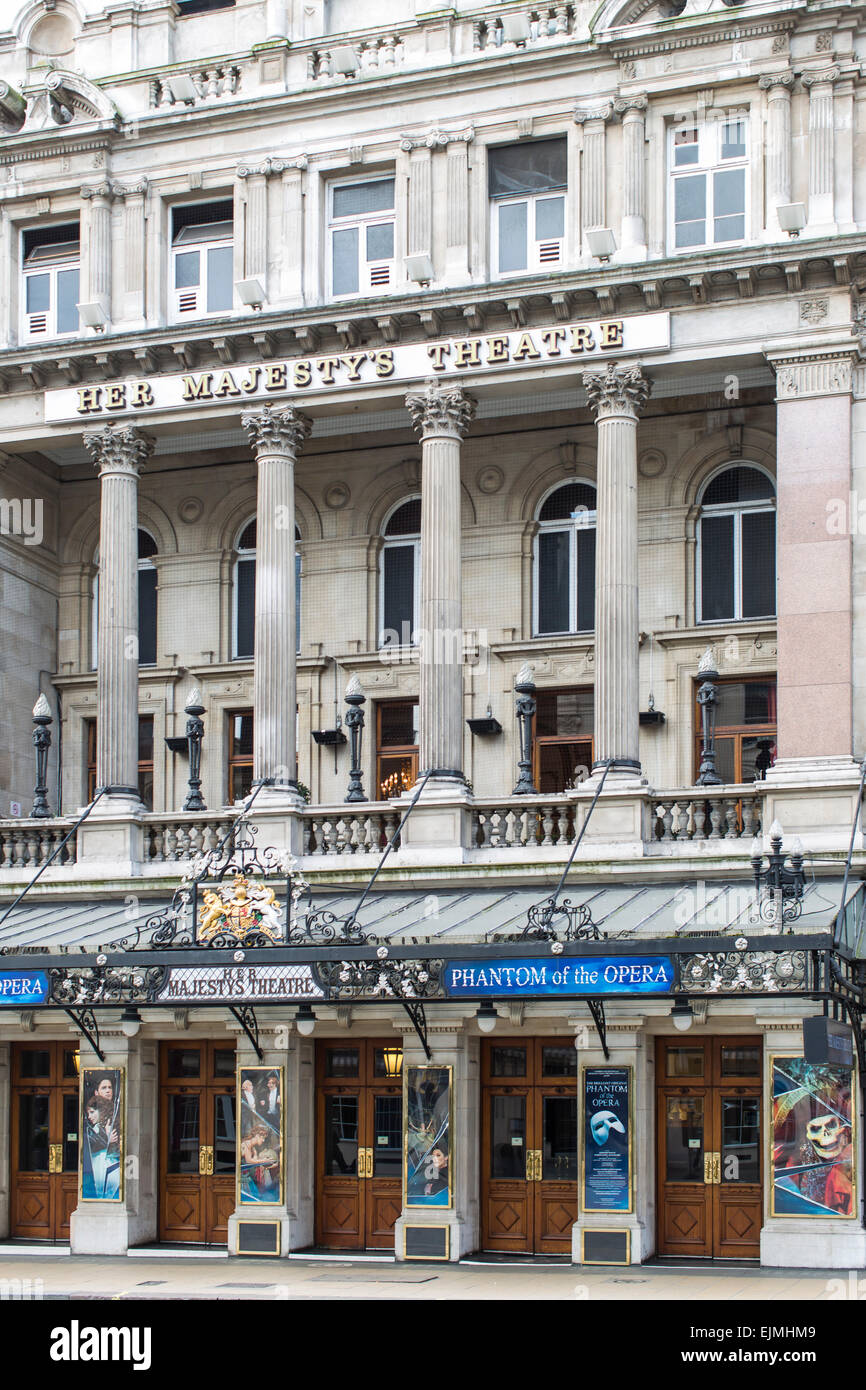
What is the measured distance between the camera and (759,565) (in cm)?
3675

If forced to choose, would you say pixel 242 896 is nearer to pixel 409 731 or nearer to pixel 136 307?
pixel 409 731

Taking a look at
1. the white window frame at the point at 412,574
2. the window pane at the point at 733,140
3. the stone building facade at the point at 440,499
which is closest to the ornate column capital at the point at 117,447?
the stone building facade at the point at 440,499

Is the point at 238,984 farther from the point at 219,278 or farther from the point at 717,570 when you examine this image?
the point at 219,278

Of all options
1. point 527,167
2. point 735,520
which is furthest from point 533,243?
point 735,520

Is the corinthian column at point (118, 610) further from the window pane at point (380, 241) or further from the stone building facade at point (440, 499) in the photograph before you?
the window pane at point (380, 241)

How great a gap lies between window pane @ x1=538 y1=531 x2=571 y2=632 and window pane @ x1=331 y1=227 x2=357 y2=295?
5.94m

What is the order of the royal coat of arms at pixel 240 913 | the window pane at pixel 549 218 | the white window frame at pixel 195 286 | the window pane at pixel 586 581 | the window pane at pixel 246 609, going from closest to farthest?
the royal coat of arms at pixel 240 913 → the window pane at pixel 549 218 → the window pane at pixel 586 581 → the white window frame at pixel 195 286 → the window pane at pixel 246 609

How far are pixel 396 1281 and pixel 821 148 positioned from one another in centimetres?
1963

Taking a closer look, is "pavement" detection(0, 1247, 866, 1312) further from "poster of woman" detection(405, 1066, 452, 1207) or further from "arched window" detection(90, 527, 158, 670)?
"arched window" detection(90, 527, 158, 670)

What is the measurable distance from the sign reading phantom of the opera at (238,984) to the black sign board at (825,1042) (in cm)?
764

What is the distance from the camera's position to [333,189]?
124ft

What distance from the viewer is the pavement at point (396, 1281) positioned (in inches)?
1072

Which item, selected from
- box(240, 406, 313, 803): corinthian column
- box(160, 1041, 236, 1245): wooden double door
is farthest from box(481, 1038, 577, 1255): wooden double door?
box(240, 406, 313, 803): corinthian column

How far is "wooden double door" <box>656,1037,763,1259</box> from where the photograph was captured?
104ft
